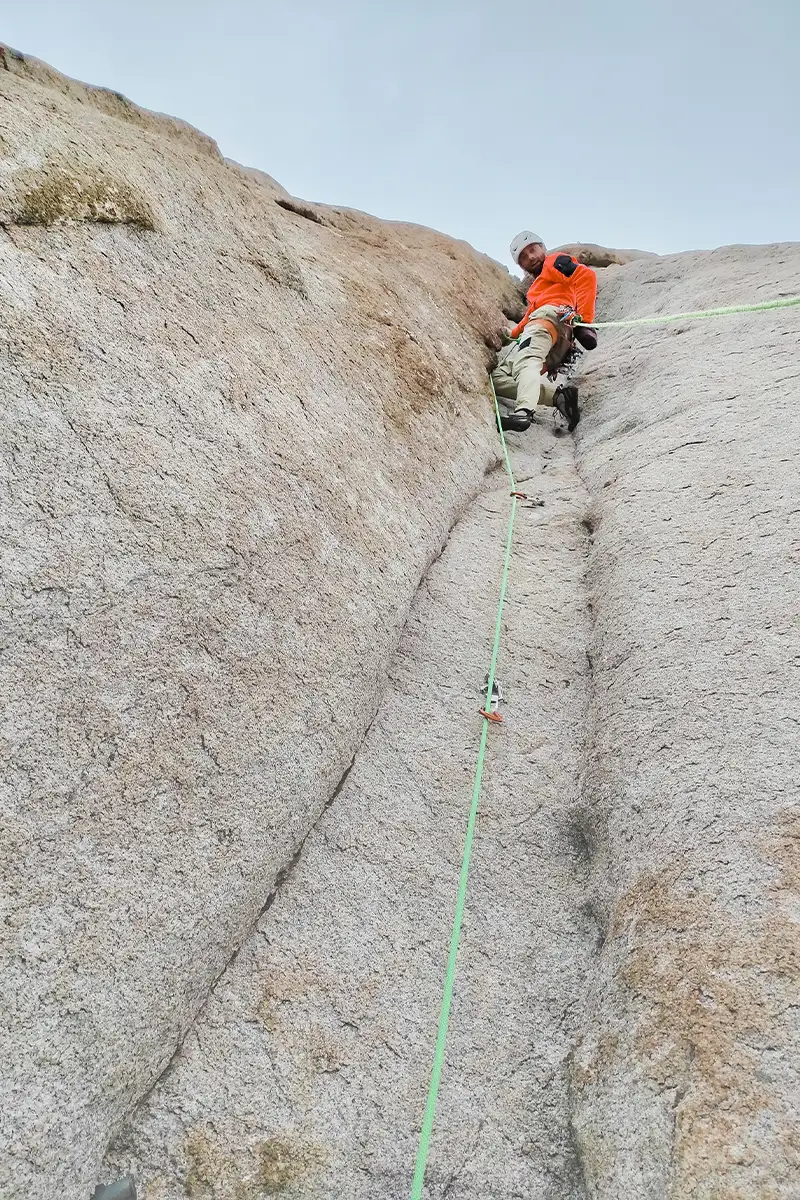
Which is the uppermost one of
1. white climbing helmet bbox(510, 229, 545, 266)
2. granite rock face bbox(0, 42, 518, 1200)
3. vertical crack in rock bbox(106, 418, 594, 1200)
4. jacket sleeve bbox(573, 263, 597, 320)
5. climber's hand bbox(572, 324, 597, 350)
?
white climbing helmet bbox(510, 229, 545, 266)

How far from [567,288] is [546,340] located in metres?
1.42

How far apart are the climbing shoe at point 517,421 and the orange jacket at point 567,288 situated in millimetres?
2041

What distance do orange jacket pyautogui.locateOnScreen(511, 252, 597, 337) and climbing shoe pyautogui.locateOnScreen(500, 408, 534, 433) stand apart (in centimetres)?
204

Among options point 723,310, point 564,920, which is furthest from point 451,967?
point 723,310

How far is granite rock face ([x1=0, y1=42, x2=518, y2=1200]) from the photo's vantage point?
273cm

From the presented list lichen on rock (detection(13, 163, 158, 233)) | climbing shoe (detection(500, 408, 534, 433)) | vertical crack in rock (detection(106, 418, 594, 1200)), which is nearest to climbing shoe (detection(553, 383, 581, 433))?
climbing shoe (detection(500, 408, 534, 433))

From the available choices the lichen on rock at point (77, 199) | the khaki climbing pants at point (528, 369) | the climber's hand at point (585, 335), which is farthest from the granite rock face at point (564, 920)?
the climber's hand at point (585, 335)

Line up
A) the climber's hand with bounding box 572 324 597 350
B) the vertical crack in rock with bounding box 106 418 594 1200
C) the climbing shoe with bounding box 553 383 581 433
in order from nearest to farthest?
the vertical crack in rock with bounding box 106 418 594 1200
the climbing shoe with bounding box 553 383 581 433
the climber's hand with bounding box 572 324 597 350

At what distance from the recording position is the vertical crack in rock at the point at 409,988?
2.85 m

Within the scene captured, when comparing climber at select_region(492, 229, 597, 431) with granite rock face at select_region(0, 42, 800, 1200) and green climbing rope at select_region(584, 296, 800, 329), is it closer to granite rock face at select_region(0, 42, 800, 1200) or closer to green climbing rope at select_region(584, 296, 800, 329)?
green climbing rope at select_region(584, 296, 800, 329)

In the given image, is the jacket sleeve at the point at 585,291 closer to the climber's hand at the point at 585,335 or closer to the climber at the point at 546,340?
the climber at the point at 546,340

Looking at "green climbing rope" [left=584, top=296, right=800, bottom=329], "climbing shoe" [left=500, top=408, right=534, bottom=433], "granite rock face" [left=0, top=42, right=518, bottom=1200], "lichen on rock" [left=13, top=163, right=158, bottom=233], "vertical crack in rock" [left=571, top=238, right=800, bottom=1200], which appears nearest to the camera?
"vertical crack in rock" [left=571, top=238, right=800, bottom=1200]

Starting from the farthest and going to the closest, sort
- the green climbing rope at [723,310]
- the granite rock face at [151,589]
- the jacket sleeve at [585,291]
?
the jacket sleeve at [585,291]
the green climbing rope at [723,310]
the granite rock face at [151,589]

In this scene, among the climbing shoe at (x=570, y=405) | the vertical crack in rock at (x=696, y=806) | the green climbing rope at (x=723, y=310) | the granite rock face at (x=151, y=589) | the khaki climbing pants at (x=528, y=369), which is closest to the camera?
the vertical crack in rock at (x=696, y=806)
